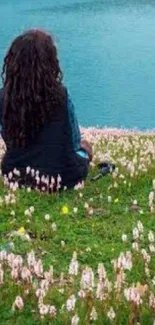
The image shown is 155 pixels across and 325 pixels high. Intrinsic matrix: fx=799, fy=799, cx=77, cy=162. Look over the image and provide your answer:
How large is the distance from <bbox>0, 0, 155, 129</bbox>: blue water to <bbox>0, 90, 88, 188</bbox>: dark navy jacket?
30544 millimetres

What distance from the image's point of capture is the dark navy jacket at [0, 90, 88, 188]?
35.1 feet

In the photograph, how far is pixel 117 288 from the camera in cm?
624

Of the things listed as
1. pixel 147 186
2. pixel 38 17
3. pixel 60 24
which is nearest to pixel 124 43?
pixel 60 24

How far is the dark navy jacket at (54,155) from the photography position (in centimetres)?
1070

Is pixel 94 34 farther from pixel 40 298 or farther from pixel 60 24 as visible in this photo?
pixel 40 298

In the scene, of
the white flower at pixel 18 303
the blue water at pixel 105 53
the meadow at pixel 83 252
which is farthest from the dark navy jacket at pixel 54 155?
the blue water at pixel 105 53

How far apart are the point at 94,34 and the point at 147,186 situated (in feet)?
314

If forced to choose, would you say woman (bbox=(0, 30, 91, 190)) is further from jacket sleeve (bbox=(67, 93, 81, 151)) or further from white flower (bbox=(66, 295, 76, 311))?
white flower (bbox=(66, 295, 76, 311))

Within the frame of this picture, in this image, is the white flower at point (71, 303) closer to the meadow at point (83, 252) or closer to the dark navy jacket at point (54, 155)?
the meadow at point (83, 252)

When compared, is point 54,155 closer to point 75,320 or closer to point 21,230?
point 21,230

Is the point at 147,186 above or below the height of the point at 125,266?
above

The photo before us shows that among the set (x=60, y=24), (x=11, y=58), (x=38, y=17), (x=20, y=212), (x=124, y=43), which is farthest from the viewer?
(x=38, y=17)

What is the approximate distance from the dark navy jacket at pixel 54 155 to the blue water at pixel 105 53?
30544 millimetres

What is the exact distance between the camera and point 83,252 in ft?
26.2
